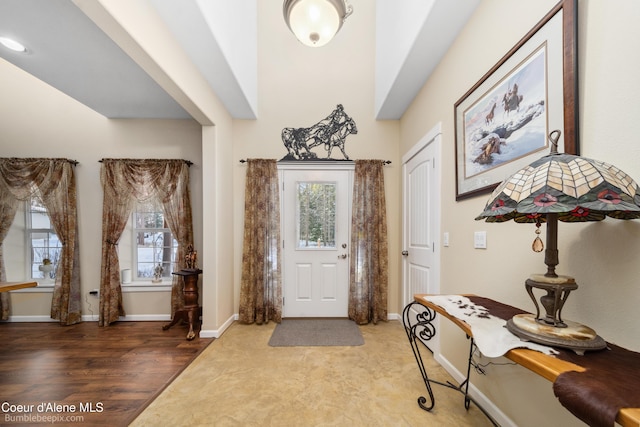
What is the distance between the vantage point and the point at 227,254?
10.8 ft

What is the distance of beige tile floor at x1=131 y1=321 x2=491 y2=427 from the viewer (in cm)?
167

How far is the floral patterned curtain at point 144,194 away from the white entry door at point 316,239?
137 cm

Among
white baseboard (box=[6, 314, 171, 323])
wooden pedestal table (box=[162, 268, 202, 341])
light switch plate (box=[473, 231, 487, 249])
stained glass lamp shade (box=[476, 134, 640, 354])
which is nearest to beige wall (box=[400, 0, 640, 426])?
light switch plate (box=[473, 231, 487, 249])

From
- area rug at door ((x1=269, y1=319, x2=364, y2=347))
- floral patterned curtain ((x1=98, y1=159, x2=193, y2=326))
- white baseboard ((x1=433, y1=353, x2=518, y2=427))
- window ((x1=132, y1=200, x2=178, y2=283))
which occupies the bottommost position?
area rug at door ((x1=269, y1=319, x2=364, y2=347))

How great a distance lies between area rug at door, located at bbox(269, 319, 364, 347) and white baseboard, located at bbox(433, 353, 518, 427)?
0.86 meters

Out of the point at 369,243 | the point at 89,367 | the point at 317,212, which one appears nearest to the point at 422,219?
the point at 369,243

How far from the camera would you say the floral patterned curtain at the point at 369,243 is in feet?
11.2

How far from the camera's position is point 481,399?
1746 millimetres

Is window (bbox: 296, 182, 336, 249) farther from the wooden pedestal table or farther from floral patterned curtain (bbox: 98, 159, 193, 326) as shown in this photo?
floral patterned curtain (bbox: 98, 159, 193, 326)

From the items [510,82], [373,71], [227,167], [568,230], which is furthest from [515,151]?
[227,167]

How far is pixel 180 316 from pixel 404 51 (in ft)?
12.6

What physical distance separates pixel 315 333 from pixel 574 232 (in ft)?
8.54

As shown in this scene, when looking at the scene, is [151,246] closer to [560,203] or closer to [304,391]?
[304,391]

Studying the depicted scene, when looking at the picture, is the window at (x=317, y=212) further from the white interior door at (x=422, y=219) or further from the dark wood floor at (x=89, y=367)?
the dark wood floor at (x=89, y=367)
